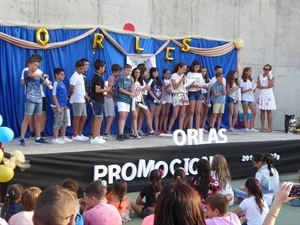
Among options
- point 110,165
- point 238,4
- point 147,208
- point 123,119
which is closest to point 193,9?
point 238,4

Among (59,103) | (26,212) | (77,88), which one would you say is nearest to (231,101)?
(77,88)

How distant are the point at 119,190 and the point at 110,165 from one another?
196 centimetres

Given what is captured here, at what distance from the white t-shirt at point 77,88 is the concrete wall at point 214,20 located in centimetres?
134

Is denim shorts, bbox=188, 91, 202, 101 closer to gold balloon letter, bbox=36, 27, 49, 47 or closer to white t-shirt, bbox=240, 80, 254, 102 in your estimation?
white t-shirt, bbox=240, 80, 254, 102

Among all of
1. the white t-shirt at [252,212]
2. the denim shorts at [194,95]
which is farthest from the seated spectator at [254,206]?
the denim shorts at [194,95]

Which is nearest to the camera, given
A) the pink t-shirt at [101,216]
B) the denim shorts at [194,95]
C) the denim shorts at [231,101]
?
the pink t-shirt at [101,216]

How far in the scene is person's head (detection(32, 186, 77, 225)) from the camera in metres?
1.95

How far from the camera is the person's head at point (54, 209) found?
1.95m

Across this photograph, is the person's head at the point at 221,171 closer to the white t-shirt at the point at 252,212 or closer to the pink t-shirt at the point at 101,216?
the white t-shirt at the point at 252,212

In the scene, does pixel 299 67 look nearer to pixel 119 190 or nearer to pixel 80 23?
pixel 80 23

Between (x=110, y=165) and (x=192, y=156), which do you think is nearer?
(x=110, y=165)

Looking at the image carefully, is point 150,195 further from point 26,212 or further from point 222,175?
point 26,212

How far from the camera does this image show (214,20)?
12.6 meters

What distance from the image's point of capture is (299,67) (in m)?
14.2
